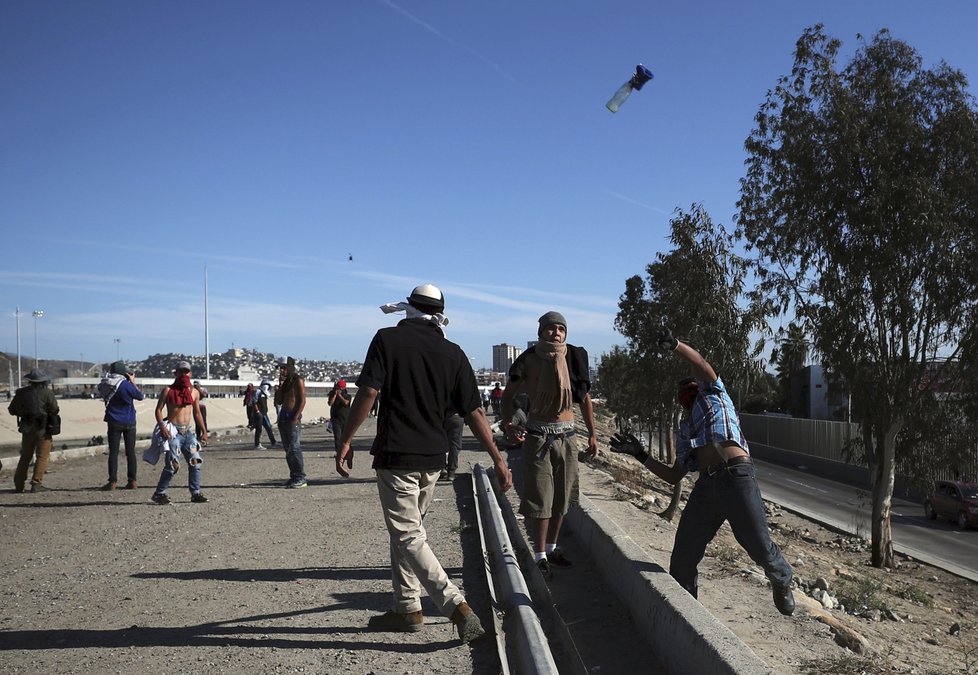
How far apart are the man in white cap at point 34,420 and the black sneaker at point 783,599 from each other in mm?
11984

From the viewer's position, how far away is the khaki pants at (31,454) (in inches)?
547

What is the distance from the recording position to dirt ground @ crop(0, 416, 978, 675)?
203 inches

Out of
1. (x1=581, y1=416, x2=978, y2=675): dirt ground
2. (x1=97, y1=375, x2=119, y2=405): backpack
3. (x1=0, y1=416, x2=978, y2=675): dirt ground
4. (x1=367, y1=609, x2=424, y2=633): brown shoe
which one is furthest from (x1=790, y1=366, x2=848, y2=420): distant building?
(x1=367, y1=609, x2=424, y2=633): brown shoe

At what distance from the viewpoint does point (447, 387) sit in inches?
214

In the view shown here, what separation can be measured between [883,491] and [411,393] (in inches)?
858

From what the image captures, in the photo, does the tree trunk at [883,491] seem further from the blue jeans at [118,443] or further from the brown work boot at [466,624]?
the brown work boot at [466,624]

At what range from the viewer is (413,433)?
17.4ft

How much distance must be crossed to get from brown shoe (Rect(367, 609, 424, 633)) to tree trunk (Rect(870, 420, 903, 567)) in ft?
65.2

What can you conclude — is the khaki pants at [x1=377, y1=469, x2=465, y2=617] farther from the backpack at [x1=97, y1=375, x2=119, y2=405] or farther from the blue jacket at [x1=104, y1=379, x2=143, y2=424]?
the backpack at [x1=97, y1=375, x2=119, y2=405]

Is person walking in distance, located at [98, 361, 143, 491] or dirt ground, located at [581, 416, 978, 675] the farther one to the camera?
person walking in distance, located at [98, 361, 143, 491]

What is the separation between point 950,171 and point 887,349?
478 cm

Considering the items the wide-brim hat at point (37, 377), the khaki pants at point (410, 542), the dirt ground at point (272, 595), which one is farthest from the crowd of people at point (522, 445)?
the wide-brim hat at point (37, 377)

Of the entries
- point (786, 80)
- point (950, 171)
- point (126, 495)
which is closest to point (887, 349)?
point (950, 171)

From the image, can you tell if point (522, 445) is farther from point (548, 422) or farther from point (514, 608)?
point (514, 608)
